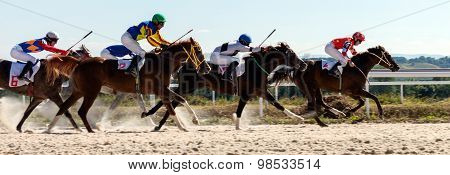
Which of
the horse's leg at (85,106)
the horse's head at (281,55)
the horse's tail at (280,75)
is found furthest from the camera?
the horse's tail at (280,75)

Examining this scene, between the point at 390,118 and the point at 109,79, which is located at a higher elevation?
the point at 109,79

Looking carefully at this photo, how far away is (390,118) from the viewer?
1512 cm

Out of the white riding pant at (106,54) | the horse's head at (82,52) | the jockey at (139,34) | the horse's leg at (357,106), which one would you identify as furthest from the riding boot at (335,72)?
the horse's head at (82,52)

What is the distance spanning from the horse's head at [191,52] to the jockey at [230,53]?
878 mm

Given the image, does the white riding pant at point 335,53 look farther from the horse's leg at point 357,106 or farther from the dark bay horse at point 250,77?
the dark bay horse at point 250,77

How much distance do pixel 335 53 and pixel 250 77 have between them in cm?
251

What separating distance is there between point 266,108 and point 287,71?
265cm

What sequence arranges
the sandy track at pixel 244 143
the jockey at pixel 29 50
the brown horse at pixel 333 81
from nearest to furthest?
1. the sandy track at pixel 244 143
2. the jockey at pixel 29 50
3. the brown horse at pixel 333 81

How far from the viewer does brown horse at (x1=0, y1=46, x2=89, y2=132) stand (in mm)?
12094

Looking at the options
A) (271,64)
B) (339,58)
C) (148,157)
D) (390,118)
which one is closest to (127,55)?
(271,64)

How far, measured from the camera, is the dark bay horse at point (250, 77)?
1265cm

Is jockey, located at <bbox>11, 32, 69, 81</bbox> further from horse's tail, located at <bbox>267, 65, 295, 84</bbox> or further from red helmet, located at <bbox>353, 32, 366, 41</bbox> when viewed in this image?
red helmet, located at <bbox>353, 32, 366, 41</bbox>

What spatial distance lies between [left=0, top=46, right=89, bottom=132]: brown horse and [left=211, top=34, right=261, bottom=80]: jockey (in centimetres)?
255

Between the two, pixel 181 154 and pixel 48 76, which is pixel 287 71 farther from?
pixel 181 154
